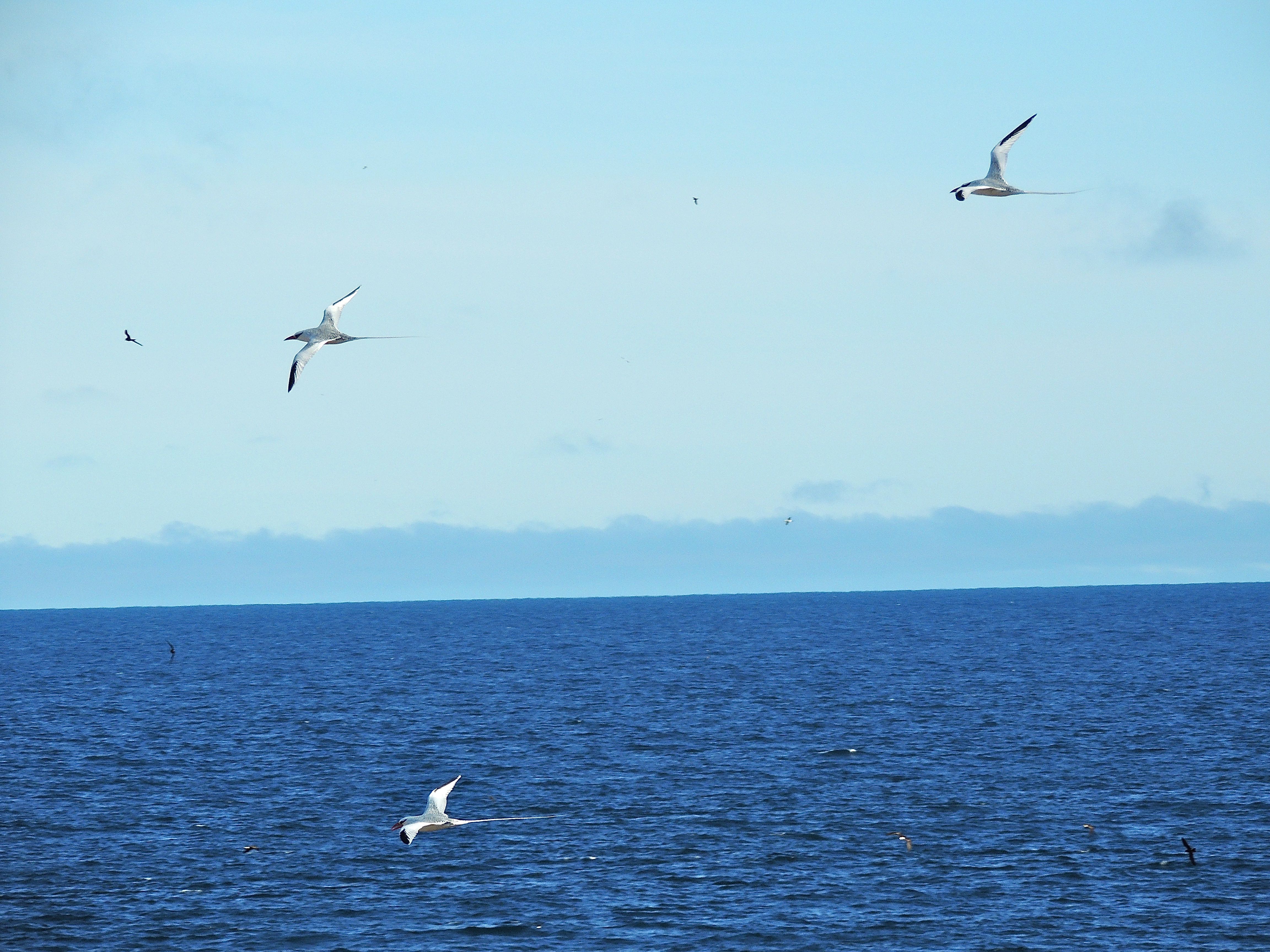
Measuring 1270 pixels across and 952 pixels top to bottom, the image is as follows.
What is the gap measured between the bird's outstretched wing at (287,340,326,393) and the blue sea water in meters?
26.1

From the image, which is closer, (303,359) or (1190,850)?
(303,359)

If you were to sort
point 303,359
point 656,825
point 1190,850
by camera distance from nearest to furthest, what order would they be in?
1. point 303,359
2. point 1190,850
3. point 656,825

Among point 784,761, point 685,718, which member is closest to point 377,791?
point 784,761

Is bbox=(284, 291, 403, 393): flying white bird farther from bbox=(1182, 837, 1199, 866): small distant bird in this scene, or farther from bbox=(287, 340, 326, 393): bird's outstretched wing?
bbox=(1182, 837, 1199, 866): small distant bird

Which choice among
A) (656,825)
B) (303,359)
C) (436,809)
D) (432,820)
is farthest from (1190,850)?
(303,359)

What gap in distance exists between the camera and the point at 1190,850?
55375 mm

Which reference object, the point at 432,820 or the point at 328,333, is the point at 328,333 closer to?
the point at 328,333

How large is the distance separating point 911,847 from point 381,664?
454 feet

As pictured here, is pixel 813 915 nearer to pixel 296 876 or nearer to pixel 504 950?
pixel 504 950

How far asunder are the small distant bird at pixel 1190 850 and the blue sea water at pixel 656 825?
453 millimetres

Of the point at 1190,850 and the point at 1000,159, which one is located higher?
the point at 1000,159

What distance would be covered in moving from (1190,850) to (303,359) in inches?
1570

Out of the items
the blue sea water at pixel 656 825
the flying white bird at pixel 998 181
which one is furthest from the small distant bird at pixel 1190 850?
the flying white bird at pixel 998 181

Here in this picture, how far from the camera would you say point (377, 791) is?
8300cm
